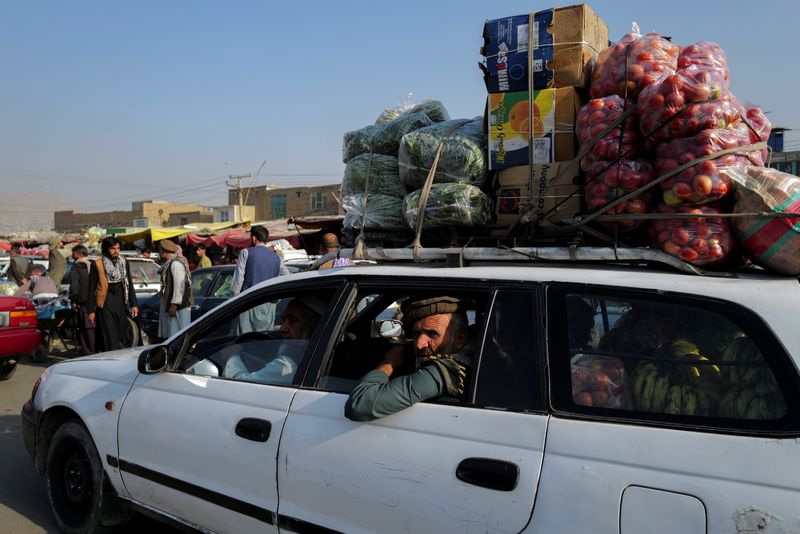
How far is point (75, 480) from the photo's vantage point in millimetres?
3551

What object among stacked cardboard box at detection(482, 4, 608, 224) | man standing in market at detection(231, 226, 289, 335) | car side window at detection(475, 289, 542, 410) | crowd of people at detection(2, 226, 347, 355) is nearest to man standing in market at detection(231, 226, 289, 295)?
man standing in market at detection(231, 226, 289, 335)

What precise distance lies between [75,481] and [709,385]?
137 inches

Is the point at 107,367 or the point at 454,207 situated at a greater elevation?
the point at 454,207

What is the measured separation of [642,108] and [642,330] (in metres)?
1.08

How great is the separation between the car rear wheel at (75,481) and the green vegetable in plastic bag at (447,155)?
240 cm

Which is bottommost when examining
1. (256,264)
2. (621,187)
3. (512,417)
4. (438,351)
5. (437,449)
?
(437,449)

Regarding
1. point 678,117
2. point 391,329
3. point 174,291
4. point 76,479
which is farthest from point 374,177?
point 174,291

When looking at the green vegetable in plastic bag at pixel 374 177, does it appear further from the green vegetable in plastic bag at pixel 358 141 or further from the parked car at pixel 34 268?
the parked car at pixel 34 268

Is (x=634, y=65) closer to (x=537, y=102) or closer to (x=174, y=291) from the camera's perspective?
(x=537, y=102)

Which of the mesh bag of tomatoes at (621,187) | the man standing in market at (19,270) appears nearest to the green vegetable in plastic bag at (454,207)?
the mesh bag of tomatoes at (621,187)

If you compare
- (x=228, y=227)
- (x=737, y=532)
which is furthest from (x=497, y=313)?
(x=228, y=227)

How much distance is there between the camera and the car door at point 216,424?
2586 mm

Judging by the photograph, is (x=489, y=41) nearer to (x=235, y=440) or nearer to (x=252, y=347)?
(x=252, y=347)

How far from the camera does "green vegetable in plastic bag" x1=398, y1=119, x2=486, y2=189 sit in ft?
10.7
